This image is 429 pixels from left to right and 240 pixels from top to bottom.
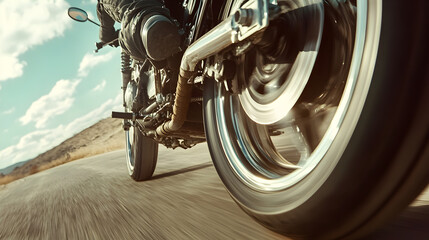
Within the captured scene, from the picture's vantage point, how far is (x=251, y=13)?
3.29ft

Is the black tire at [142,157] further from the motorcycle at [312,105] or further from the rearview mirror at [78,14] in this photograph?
the motorcycle at [312,105]

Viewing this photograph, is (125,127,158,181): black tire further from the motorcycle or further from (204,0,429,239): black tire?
(204,0,429,239): black tire

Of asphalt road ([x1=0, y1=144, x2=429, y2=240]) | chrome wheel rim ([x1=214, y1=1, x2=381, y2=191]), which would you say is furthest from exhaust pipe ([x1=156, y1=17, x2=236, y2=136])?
asphalt road ([x1=0, y1=144, x2=429, y2=240])

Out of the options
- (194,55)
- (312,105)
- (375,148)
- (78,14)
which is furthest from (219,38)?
(78,14)

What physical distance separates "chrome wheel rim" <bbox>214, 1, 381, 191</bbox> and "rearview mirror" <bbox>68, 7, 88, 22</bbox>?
201cm

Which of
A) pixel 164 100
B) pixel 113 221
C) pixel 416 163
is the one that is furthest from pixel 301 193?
pixel 164 100

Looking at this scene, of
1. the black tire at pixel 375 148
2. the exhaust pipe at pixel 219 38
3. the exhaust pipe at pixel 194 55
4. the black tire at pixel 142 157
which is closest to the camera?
the black tire at pixel 375 148

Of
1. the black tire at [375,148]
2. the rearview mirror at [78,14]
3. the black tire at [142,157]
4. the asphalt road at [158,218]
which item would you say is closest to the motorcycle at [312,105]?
the black tire at [375,148]

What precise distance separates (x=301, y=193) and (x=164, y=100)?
3.97 feet

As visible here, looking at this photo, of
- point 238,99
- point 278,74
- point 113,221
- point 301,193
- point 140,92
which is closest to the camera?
point 301,193

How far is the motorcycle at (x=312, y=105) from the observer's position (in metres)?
0.64

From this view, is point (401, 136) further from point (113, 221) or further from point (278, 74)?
point (113, 221)

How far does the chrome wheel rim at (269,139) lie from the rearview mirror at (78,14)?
6.61 feet

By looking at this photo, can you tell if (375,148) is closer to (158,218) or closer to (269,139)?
(269,139)
